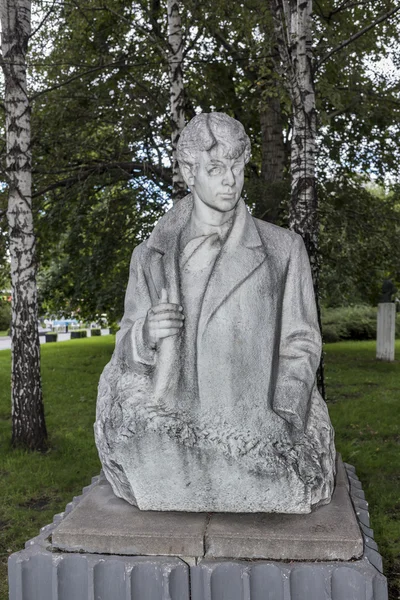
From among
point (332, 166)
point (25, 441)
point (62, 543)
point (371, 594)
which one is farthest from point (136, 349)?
point (332, 166)

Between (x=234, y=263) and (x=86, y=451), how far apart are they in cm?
483

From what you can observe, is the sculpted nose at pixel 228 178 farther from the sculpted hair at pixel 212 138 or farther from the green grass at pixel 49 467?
the green grass at pixel 49 467

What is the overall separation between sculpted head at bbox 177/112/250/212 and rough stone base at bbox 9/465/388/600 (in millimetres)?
1570

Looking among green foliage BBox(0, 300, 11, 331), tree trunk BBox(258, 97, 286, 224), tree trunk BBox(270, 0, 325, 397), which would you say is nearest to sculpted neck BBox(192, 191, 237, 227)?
tree trunk BBox(270, 0, 325, 397)

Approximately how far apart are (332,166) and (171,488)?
10.0 metres

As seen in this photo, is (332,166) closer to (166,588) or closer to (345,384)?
(345,384)

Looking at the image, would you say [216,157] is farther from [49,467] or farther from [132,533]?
[49,467]

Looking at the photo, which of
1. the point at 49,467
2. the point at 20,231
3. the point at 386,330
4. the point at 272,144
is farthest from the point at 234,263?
the point at 386,330

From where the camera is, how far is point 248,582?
99.1 inches

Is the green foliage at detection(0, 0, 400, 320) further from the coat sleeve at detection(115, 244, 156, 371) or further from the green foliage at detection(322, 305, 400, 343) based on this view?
the coat sleeve at detection(115, 244, 156, 371)

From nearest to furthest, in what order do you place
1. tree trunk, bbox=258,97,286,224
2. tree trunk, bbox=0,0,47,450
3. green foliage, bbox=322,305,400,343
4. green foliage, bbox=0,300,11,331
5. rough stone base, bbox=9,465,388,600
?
rough stone base, bbox=9,465,388,600 < tree trunk, bbox=0,0,47,450 < tree trunk, bbox=258,97,286,224 < green foliage, bbox=322,305,400,343 < green foliage, bbox=0,300,11,331

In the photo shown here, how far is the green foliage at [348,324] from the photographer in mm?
18156

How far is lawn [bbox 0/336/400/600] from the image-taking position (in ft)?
16.7

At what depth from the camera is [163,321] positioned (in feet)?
8.86
